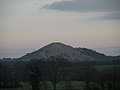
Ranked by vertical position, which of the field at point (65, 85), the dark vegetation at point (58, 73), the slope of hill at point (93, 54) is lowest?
the field at point (65, 85)

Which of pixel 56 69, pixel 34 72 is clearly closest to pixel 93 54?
pixel 56 69

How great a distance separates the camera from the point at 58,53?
4.33 m

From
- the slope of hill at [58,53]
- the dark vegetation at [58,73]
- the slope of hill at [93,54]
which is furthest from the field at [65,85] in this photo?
the slope of hill at [58,53]

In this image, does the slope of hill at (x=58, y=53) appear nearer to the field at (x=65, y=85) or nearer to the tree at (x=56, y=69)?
the tree at (x=56, y=69)

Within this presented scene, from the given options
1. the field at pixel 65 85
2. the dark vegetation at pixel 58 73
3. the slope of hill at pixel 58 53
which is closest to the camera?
the dark vegetation at pixel 58 73

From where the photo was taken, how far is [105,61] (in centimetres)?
372

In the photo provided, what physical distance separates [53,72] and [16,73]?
21.0 inches

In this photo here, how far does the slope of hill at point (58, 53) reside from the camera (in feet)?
12.8

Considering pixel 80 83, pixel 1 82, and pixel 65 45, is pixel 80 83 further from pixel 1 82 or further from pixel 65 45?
pixel 1 82

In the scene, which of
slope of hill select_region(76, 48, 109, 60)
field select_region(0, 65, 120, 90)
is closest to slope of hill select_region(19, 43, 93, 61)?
slope of hill select_region(76, 48, 109, 60)

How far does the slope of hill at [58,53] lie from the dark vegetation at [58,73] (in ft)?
0.25

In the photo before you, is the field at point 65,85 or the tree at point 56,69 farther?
the tree at point 56,69

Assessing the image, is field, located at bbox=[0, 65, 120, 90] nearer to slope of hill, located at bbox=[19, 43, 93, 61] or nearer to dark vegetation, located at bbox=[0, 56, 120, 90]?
dark vegetation, located at bbox=[0, 56, 120, 90]

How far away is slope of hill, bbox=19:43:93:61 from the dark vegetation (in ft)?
0.25
